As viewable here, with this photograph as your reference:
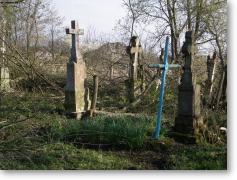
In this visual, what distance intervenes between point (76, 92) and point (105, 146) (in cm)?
240

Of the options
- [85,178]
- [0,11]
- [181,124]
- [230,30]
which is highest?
[0,11]

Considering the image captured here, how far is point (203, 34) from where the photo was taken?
8977mm

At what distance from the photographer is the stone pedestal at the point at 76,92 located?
276 inches

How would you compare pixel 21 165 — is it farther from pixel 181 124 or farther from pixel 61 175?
pixel 181 124

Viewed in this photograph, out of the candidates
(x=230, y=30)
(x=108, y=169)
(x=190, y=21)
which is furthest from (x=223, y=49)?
(x=108, y=169)

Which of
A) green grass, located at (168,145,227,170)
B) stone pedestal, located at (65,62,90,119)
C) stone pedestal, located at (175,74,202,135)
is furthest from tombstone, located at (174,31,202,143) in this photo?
stone pedestal, located at (65,62,90,119)

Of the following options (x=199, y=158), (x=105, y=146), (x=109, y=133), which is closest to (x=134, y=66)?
(x=109, y=133)

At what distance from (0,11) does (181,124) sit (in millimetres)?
3616

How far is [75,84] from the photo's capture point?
711cm

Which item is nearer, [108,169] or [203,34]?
[108,169]

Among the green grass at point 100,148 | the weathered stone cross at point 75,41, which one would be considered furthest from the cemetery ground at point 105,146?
the weathered stone cross at point 75,41

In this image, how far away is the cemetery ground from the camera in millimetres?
3980

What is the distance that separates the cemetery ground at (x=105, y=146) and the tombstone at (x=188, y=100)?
168 mm

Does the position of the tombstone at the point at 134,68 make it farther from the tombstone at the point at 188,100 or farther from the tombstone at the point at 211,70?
the tombstone at the point at 188,100
